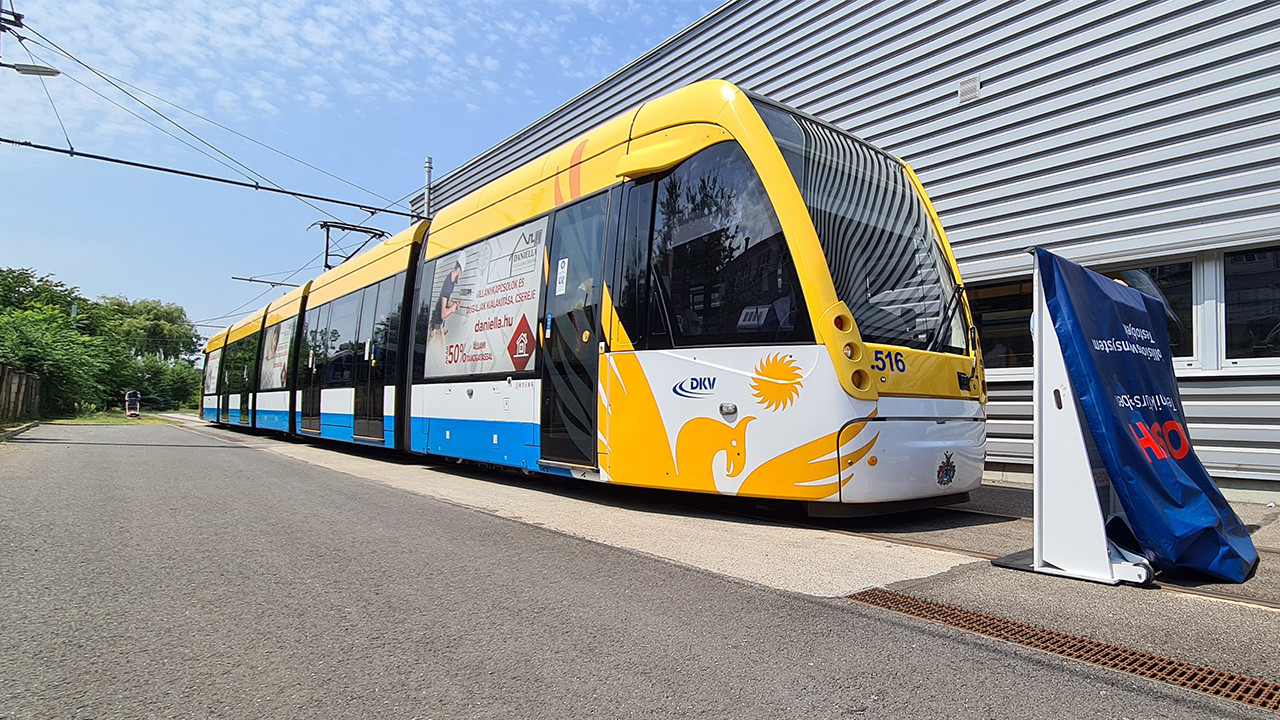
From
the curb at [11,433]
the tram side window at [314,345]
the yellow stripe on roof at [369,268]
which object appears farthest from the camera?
the curb at [11,433]

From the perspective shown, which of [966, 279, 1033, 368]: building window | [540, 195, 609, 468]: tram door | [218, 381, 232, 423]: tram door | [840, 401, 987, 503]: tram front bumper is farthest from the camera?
[218, 381, 232, 423]: tram door

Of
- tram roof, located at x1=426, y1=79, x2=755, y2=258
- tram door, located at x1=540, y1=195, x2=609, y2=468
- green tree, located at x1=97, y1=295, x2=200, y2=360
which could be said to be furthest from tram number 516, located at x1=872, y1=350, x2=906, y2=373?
green tree, located at x1=97, y1=295, x2=200, y2=360

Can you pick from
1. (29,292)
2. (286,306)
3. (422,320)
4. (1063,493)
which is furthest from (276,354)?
(29,292)

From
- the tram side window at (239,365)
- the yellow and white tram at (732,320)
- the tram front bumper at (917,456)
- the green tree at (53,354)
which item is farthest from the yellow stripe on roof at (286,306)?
the tram front bumper at (917,456)

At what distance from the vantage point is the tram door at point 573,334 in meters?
6.72

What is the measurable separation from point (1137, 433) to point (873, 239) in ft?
7.46

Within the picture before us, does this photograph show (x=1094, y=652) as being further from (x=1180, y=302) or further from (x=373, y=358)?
(x=373, y=358)

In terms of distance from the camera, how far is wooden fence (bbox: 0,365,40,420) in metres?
21.6

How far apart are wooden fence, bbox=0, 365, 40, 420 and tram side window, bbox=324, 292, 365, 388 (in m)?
13.7

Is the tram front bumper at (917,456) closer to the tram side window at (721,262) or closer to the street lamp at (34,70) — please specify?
the tram side window at (721,262)

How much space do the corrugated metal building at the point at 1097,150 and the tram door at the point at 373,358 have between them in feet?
23.5

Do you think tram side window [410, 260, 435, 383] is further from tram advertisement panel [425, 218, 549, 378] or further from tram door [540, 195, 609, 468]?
tram door [540, 195, 609, 468]

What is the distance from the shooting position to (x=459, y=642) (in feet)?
9.57

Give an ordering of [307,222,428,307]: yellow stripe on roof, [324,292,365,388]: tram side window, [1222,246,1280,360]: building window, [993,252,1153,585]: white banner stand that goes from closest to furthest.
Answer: [993,252,1153,585]: white banner stand < [1222,246,1280,360]: building window < [307,222,428,307]: yellow stripe on roof < [324,292,365,388]: tram side window
